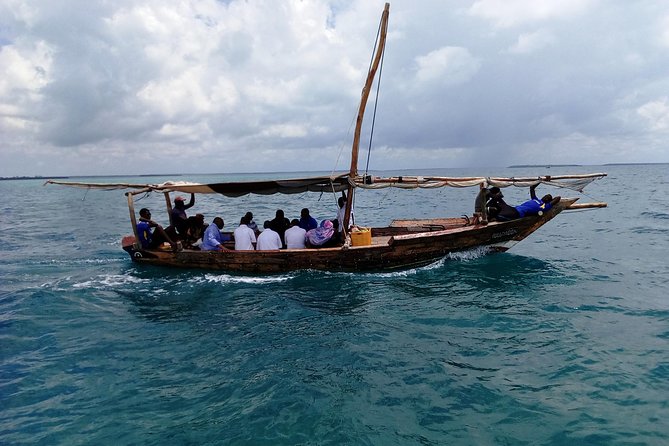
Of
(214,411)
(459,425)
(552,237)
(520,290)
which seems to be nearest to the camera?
(459,425)

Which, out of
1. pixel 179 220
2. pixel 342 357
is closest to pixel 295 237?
pixel 179 220

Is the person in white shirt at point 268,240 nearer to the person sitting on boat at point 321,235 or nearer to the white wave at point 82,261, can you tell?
the person sitting on boat at point 321,235

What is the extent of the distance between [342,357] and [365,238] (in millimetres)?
5322

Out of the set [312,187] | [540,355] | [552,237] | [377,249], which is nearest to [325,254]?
[377,249]

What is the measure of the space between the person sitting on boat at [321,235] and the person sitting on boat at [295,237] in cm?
24

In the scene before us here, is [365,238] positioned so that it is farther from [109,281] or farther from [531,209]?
[109,281]

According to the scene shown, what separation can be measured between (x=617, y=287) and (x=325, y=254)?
809 cm

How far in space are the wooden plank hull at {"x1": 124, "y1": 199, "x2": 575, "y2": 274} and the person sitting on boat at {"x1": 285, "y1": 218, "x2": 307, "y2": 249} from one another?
0.65 meters

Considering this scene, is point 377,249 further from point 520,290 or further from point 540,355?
point 540,355

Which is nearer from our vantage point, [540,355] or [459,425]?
[459,425]

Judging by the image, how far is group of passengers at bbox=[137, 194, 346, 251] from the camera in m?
12.6

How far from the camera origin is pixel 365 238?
12359 mm

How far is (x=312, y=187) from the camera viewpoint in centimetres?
1313

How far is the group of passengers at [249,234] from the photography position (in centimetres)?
1262
